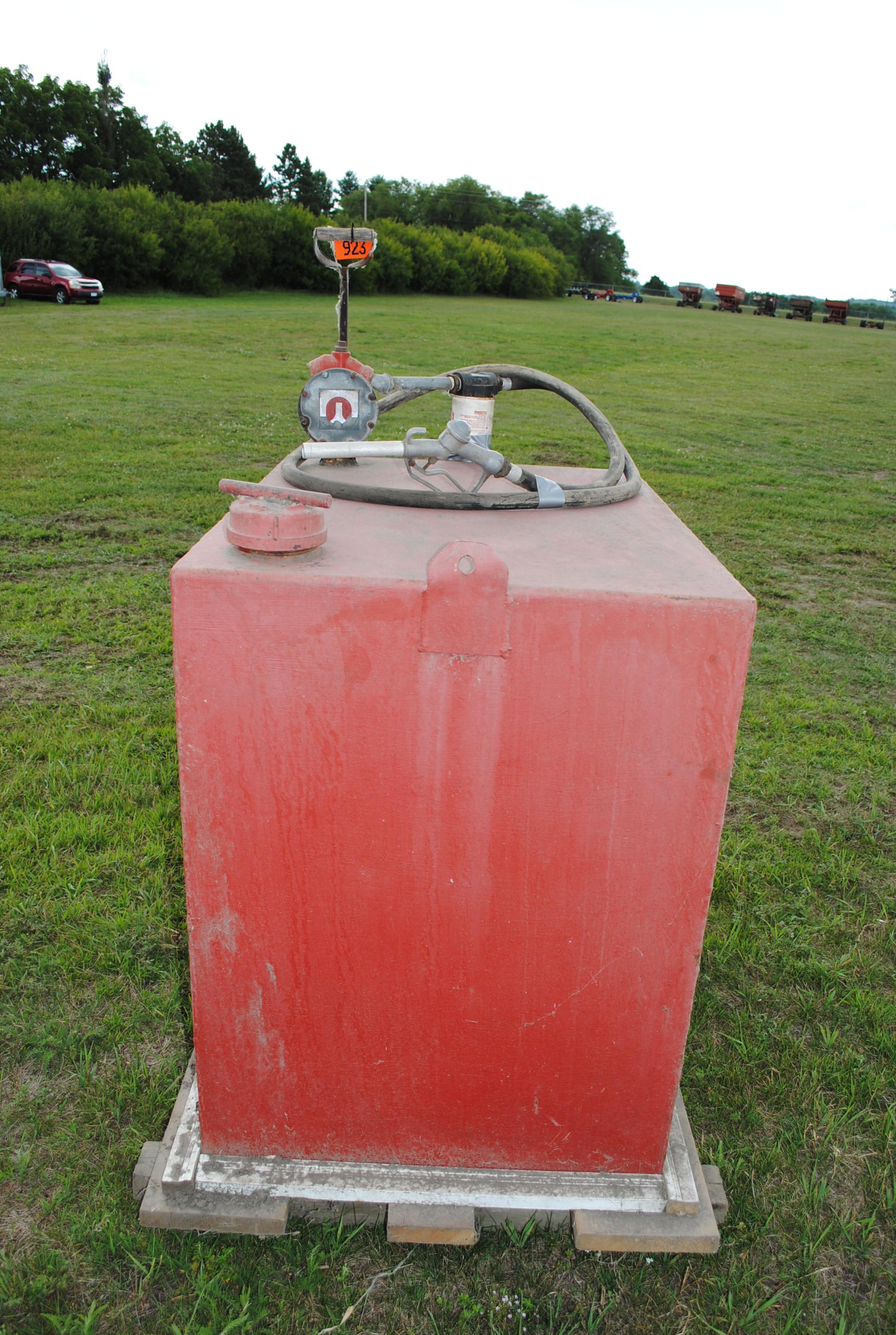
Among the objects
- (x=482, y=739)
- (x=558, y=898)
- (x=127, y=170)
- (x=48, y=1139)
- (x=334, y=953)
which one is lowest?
(x=48, y=1139)

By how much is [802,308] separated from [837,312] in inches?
61.0

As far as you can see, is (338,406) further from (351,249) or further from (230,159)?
(230,159)

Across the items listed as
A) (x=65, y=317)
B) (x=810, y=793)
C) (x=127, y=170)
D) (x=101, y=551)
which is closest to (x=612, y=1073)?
(x=810, y=793)

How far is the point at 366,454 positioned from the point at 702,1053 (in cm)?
149

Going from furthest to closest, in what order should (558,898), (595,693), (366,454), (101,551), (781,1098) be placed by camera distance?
(101,551) < (781,1098) < (366,454) < (558,898) < (595,693)

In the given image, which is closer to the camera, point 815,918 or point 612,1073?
point 612,1073

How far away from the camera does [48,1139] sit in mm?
1767

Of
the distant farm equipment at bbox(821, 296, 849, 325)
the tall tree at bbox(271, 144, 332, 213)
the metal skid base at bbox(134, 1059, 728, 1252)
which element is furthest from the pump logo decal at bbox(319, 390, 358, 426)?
the tall tree at bbox(271, 144, 332, 213)

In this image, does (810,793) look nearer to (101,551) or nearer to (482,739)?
(482,739)

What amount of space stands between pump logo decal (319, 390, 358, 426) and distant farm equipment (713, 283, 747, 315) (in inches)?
1637

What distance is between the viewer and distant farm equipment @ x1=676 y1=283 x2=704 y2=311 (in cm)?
4291

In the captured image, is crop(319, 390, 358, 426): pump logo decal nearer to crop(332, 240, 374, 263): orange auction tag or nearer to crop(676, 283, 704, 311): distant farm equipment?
crop(332, 240, 374, 263): orange auction tag

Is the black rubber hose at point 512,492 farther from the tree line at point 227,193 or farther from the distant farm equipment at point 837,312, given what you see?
the distant farm equipment at point 837,312

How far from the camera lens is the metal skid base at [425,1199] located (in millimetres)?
1569
